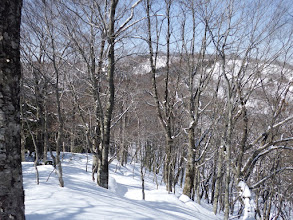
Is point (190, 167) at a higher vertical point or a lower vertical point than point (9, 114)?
lower

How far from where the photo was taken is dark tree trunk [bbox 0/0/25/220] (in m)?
1.60

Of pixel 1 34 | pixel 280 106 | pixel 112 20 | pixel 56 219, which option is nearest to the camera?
pixel 1 34

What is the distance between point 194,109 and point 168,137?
55.8 inches

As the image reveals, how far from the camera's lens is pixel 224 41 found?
6.96m

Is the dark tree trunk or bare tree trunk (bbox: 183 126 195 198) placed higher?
the dark tree trunk

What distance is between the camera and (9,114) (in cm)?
163

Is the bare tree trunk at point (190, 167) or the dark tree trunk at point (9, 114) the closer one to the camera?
the dark tree trunk at point (9, 114)

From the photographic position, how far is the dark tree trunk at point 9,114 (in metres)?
1.60

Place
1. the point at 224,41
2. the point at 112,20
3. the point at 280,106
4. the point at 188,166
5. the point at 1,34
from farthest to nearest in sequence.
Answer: the point at 188,166 → the point at 280,106 → the point at 224,41 → the point at 112,20 → the point at 1,34

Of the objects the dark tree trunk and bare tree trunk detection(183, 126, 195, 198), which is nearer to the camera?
the dark tree trunk

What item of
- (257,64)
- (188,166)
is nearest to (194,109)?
(188,166)

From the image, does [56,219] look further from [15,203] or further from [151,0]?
[151,0]

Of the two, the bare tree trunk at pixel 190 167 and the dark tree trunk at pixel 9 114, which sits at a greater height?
the dark tree trunk at pixel 9 114

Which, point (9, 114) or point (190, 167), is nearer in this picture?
point (9, 114)
